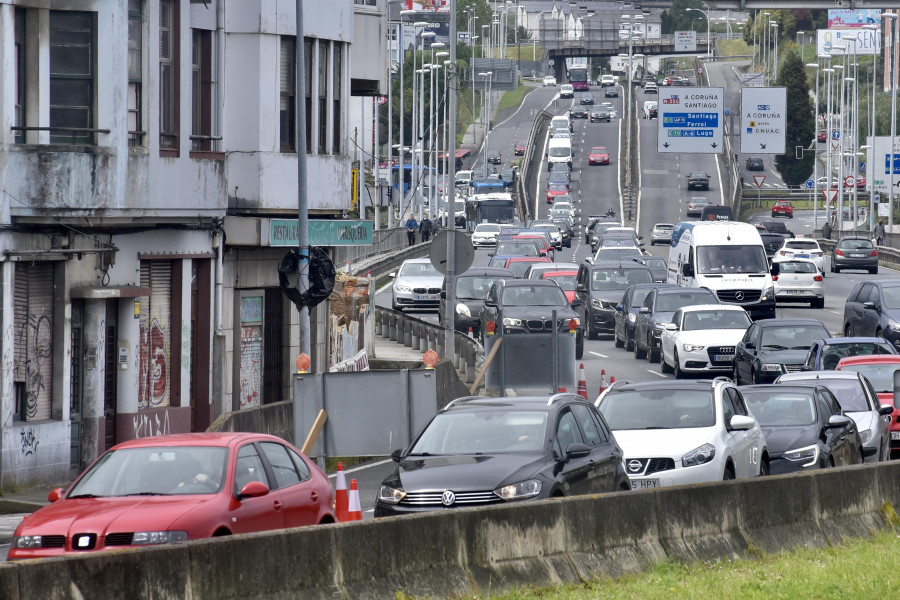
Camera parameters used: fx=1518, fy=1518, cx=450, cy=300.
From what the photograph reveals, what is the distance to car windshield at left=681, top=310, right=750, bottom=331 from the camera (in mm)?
31969

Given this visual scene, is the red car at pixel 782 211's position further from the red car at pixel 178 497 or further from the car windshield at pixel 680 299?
the red car at pixel 178 497

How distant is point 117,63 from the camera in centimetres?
2141

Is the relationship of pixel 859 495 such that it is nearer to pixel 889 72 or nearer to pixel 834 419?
pixel 834 419

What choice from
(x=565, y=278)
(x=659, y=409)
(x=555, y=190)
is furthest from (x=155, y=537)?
(x=555, y=190)

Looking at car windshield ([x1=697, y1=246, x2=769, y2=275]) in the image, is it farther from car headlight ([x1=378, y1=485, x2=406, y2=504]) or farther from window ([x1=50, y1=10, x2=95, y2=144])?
car headlight ([x1=378, y1=485, x2=406, y2=504])

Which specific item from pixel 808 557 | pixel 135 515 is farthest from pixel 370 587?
pixel 808 557

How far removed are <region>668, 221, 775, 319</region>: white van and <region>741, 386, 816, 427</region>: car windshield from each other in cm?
2130

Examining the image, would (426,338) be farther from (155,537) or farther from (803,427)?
(155,537)

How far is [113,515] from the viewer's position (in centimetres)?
1069

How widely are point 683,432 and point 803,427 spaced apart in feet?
9.84

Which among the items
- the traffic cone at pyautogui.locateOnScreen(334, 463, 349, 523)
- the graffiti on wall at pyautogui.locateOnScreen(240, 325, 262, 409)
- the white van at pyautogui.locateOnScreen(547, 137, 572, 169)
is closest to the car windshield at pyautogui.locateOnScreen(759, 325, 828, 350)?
the graffiti on wall at pyautogui.locateOnScreen(240, 325, 262, 409)

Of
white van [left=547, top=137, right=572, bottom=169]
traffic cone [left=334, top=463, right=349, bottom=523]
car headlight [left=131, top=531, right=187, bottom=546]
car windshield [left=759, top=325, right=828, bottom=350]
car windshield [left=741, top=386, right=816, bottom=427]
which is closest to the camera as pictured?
car headlight [left=131, top=531, right=187, bottom=546]

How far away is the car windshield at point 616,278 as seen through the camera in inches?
1575

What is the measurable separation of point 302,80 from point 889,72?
127 m
